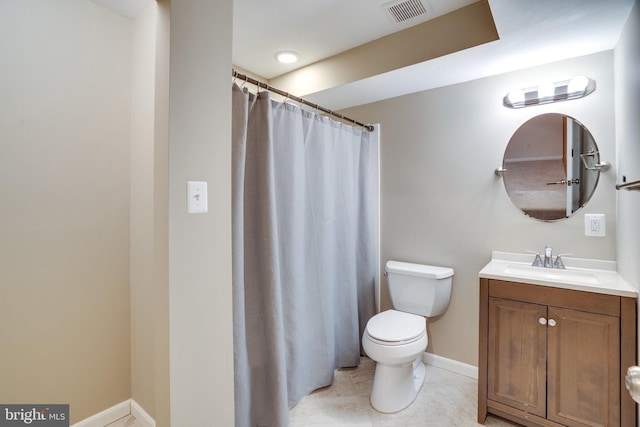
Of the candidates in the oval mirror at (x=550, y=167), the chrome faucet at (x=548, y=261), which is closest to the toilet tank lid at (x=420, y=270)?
the chrome faucet at (x=548, y=261)

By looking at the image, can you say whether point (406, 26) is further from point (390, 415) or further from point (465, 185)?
point (390, 415)

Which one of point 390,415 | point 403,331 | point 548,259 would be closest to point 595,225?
point 548,259

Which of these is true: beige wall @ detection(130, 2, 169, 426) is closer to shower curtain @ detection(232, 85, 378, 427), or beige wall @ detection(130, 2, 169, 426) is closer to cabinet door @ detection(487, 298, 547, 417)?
shower curtain @ detection(232, 85, 378, 427)

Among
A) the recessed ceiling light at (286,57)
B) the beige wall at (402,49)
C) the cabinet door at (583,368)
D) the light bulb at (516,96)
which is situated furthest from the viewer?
the recessed ceiling light at (286,57)

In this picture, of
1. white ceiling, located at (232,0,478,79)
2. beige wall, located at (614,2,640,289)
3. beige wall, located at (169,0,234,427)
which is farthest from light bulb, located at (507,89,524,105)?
beige wall, located at (169,0,234,427)

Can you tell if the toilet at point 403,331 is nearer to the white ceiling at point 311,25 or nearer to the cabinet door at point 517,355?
the cabinet door at point 517,355

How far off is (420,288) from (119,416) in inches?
77.1

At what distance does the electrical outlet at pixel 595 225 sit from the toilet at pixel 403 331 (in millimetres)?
811

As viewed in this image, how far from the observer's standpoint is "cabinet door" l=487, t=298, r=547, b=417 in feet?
5.08

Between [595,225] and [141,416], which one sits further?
[595,225]

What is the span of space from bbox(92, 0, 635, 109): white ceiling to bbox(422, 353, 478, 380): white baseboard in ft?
6.72

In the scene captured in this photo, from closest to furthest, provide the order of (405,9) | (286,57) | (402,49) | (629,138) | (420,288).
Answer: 1. (629,138)
2. (405,9)
3. (402,49)
4. (420,288)
5. (286,57)

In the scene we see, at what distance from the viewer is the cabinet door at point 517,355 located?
1548 millimetres

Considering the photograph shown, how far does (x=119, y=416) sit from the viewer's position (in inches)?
64.3
